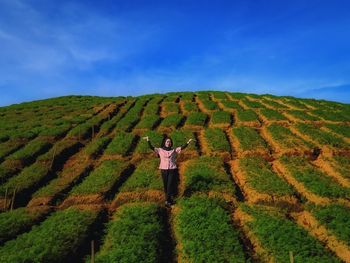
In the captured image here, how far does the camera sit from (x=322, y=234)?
621 inches

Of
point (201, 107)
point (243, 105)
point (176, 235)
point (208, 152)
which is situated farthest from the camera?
point (243, 105)

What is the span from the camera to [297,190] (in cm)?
2012

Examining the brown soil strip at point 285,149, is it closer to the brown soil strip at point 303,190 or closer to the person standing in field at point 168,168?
the brown soil strip at point 303,190

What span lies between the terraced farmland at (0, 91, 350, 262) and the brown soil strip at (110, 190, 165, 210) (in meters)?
0.05

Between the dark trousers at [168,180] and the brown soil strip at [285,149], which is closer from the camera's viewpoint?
the dark trousers at [168,180]

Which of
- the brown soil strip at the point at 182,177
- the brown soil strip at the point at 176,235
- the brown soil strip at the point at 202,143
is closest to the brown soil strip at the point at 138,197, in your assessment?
the brown soil strip at the point at 182,177

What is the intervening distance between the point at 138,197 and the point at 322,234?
8.83 metres

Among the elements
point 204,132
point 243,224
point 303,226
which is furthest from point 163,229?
point 204,132

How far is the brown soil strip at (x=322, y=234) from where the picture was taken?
14366 mm

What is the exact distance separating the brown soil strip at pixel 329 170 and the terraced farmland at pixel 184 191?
61mm

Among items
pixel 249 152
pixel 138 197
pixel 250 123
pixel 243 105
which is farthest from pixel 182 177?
pixel 243 105

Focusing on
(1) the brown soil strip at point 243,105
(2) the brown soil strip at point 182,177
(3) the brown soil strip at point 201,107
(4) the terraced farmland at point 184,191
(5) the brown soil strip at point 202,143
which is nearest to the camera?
(4) the terraced farmland at point 184,191

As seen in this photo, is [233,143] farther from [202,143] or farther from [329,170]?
[329,170]

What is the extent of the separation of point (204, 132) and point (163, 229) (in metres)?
15.3
